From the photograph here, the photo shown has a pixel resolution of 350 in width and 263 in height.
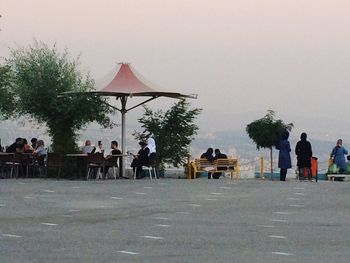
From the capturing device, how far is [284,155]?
31.9 m

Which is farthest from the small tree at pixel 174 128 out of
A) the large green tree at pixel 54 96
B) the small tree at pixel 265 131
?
the small tree at pixel 265 131

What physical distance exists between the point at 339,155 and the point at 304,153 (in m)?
3.09

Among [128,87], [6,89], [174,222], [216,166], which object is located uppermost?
[6,89]

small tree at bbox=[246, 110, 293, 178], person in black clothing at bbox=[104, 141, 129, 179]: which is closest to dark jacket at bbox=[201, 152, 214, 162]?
person in black clothing at bbox=[104, 141, 129, 179]

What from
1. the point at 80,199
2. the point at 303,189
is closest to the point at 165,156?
the point at 303,189

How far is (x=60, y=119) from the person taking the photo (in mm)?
35250

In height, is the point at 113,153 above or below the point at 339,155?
below

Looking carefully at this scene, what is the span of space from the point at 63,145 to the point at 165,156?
378 centimetres

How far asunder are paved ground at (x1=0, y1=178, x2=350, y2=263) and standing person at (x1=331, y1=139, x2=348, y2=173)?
5934 mm

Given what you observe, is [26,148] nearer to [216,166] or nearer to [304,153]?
[216,166]

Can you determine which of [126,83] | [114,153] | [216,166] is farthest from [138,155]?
[216,166]

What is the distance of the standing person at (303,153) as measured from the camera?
3194 centimetres

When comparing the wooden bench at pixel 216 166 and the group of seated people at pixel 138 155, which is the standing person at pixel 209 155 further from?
the group of seated people at pixel 138 155

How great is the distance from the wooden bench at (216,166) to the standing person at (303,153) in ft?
7.18
